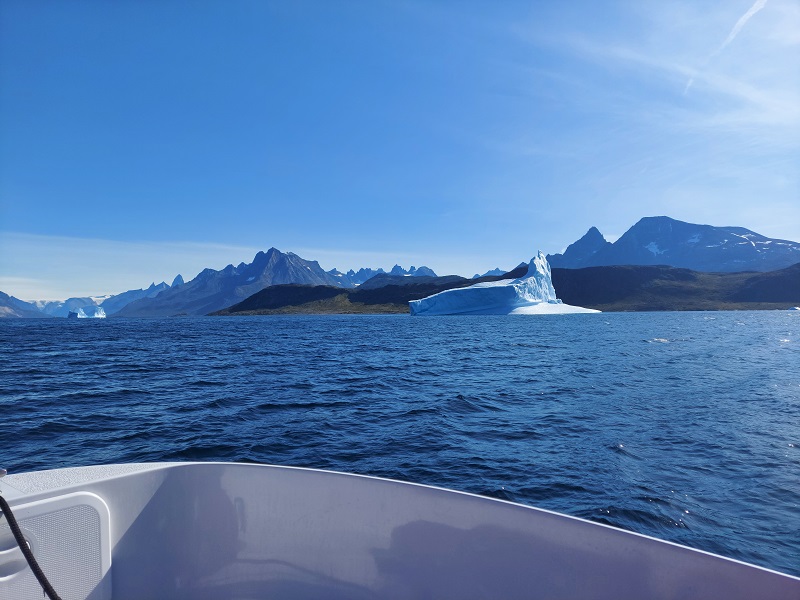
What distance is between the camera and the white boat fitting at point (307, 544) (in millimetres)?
3426

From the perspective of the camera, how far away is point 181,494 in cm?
441

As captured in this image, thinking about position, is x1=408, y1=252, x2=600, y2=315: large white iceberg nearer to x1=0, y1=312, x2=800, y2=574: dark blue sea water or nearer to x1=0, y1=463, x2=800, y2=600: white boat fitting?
x1=0, y1=312, x2=800, y2=574: dark blue sea water

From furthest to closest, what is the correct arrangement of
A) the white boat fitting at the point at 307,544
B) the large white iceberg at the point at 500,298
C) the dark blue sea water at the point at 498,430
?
1. the large white iceberg at the point at 500,298
2. the dark blue sea water at the point at 498,430
3. the white boat fitting at the point at 307,544

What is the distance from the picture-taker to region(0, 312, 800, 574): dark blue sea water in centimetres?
855

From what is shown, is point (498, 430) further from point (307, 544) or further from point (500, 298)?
point (500, 298)

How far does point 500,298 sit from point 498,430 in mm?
102835

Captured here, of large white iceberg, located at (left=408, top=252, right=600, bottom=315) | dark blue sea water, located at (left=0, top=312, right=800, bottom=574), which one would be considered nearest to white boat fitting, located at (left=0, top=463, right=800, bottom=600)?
dark blue sea water, located at (left=0, top=312, right=800, bottom=574)

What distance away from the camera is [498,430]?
13.3 m

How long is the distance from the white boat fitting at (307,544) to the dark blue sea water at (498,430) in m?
4.98

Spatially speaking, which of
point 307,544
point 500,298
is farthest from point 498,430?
point 500,298

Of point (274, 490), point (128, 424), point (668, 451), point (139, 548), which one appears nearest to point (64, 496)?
point (139, 548)

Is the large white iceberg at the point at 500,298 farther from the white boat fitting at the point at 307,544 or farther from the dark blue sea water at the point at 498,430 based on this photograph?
the white boat fitting at the point at 307,544

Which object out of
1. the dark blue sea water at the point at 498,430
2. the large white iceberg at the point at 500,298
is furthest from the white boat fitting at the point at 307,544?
the large white iceberg at the point at 500,298

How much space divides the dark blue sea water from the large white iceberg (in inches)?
3356
